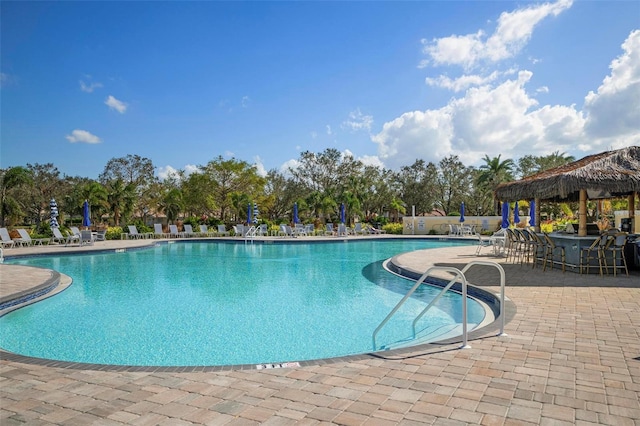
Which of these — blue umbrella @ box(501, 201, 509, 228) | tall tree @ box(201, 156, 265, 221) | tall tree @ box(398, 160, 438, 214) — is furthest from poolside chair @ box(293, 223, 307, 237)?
tall tree @ box(398, 160, 438, 214)

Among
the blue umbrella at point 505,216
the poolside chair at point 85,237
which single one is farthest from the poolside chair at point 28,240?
the blue umbrella at point 505,216

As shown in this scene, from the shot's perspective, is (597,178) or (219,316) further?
(597,178)

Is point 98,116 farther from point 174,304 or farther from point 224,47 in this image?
point 174,304

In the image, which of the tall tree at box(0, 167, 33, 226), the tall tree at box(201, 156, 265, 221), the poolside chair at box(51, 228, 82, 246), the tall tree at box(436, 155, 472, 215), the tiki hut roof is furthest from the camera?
the tall tree at box(436, 155, 472, 215)

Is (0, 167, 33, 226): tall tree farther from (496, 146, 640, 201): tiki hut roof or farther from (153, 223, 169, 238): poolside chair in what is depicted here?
(496, 146, 640, 201): tiki hut roof

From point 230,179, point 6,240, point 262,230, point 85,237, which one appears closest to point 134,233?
point 85,237

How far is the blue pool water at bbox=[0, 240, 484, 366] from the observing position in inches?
209

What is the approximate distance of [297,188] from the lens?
3975cm

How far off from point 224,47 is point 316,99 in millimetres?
6284

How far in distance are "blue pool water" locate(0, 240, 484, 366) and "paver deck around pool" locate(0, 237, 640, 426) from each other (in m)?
1.54

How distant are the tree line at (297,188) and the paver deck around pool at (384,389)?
89.1 feet

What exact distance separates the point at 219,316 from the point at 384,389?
443cm

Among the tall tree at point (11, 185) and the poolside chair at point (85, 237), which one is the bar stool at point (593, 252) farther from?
the tall tree at point (11, 185)

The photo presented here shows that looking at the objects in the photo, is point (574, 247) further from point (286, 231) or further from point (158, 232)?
point (158, 232)
